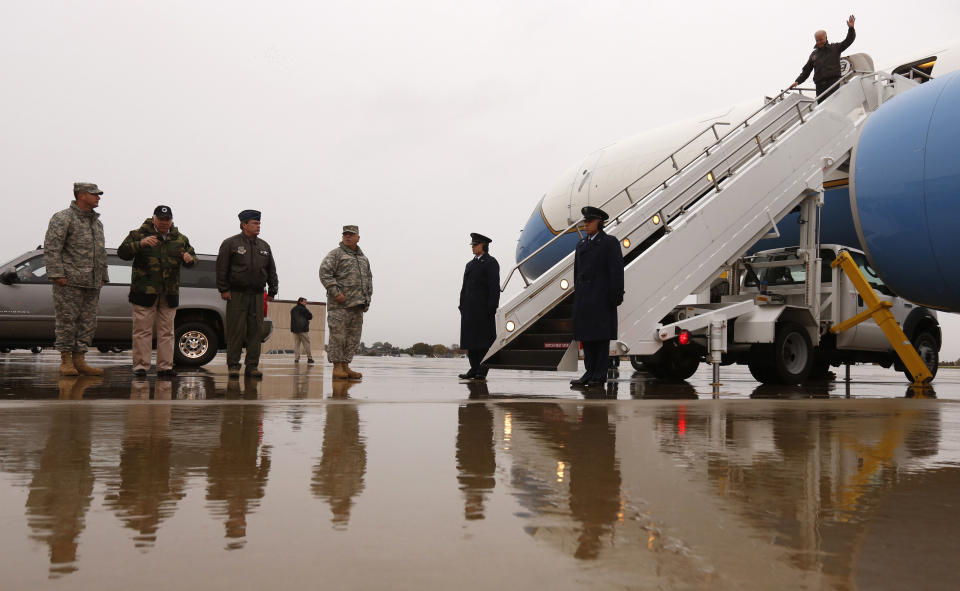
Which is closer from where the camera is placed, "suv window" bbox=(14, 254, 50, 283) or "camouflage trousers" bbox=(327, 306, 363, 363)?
"camouflage trousers" bbox=(327, 306, 363, 363)

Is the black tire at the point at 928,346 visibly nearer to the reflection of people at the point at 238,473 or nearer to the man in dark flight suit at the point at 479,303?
the man in dark flight suit at the point at 479,303

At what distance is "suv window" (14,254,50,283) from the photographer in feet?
36.8

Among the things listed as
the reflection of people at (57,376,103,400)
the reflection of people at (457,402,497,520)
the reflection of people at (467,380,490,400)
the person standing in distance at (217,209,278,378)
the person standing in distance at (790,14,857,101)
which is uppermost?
the person standing in distance at (790,14,857,101)

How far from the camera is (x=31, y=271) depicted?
11258mm

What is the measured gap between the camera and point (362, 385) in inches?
317

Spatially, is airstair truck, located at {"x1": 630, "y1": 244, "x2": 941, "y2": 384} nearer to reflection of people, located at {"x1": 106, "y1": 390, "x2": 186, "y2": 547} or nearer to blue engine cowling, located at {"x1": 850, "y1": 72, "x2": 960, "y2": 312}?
blue engine cowling, located at {"x1": 850, "y1": 72, "x2": 960, "y2": 312}

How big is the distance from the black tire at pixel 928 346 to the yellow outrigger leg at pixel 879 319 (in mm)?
1864

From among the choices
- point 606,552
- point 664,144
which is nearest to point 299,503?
point 606,552

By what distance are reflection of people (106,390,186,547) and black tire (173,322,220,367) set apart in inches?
315

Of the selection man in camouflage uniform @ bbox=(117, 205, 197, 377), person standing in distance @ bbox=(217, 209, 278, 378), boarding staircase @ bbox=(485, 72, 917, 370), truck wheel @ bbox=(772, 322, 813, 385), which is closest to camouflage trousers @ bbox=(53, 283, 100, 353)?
man in camouflage uniform @ bbox=(117, 205, 197, 377)

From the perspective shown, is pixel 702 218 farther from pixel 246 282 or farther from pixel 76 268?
pixel 76 268

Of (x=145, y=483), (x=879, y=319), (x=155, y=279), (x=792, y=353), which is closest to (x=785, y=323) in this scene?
(x=792, y=353)

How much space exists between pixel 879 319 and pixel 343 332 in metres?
6.51

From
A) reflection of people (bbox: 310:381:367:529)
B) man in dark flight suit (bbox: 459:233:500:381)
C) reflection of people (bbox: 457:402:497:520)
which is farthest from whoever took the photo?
man in dark flight suit (bbox: 459:233:500:381)
